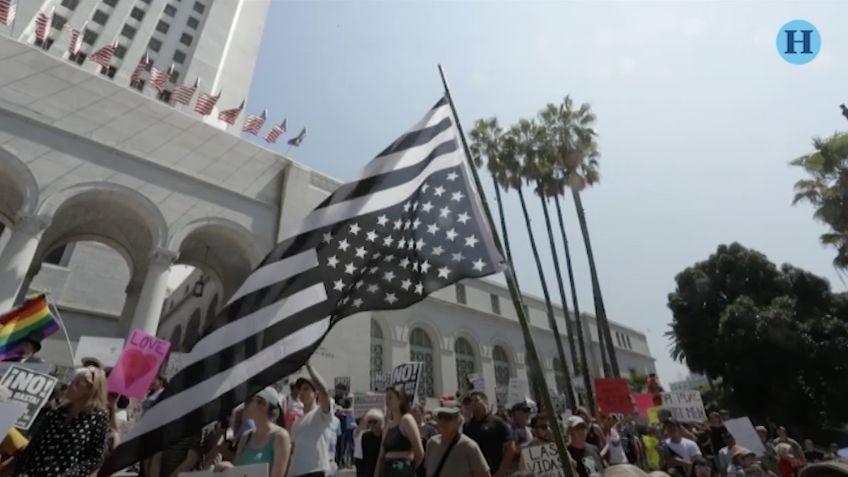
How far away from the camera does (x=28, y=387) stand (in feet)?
14.4

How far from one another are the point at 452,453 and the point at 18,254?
16118 mm

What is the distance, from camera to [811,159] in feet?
49.6

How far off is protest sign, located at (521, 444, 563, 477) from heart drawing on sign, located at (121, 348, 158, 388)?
26.9 ft

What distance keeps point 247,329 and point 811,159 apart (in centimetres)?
1901

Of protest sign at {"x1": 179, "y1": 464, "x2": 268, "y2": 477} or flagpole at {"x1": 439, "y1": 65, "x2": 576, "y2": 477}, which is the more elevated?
flagpole at {"x1": 439, "y1": 65, "x2": 576, "y2": 477}

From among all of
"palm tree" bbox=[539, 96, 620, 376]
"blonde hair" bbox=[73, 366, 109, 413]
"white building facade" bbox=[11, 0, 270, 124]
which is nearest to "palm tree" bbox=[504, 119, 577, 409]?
"palm tree" bbox=[539, 96, 620, 376]

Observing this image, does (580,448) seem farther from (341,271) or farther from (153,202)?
(153,202)

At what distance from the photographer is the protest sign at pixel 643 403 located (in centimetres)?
1246

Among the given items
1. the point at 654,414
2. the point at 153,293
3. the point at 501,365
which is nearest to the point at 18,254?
the point at 153,293

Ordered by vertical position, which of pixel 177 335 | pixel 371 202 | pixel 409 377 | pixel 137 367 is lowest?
pixel 409 377

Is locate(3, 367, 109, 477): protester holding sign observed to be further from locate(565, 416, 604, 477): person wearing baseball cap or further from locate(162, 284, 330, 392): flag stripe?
locate(565, 416, 604, 477): person wearing baseball cap

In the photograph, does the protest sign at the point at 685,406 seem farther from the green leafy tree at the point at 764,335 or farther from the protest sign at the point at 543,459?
the green leafy tree at the point at 764,335

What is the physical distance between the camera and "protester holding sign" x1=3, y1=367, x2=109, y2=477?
2.98 m

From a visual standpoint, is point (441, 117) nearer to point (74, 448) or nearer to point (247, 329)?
point (247, 329)
